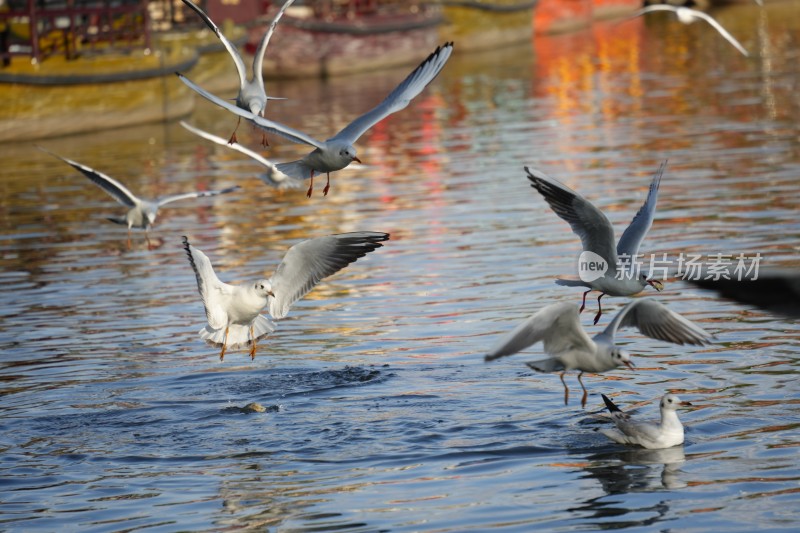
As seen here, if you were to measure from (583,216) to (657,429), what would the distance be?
5.55 feet

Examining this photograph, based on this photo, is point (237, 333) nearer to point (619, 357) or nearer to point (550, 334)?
point (550, 334)

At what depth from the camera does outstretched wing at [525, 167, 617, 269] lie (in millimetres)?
9789

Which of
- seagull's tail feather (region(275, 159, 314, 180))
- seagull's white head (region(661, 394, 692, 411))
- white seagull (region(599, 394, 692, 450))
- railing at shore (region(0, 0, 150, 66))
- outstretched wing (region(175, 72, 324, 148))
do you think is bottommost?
white seagull (region(599, 394, 692, 450))

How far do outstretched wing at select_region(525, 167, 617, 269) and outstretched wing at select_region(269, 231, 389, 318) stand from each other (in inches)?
49.6

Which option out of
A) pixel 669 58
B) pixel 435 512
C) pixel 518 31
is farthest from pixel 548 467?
pixel 518 31

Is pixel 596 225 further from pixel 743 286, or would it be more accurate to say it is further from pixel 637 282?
pixel 743 286

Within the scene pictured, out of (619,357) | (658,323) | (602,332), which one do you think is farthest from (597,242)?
(619,357)

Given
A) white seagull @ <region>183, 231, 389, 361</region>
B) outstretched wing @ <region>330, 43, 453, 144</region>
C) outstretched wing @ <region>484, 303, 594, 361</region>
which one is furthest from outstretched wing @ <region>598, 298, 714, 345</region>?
outstretched wing @ <region>330, 43, 453, 144</region>

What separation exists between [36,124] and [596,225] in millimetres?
22083

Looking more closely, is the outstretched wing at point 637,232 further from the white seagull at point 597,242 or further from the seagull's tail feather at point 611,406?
the seagull's tail feather at point 611,406

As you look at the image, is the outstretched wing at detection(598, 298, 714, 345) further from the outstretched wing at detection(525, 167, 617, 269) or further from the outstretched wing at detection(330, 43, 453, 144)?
the outstretched wing at detection(330, 43, 453, 144)

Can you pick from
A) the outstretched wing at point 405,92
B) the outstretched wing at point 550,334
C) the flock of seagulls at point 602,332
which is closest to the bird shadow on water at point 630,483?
the flock of seagulls at point 602,332

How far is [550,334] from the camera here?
919 centimetres

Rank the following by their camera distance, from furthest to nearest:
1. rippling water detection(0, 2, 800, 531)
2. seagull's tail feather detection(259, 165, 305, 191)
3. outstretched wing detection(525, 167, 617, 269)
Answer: seagull's tail feather detection(259, 165, 305, 191) → outstretched wing detection(525, 167, 617, 269) → rippling water detection(0, 2, 800, 531)
